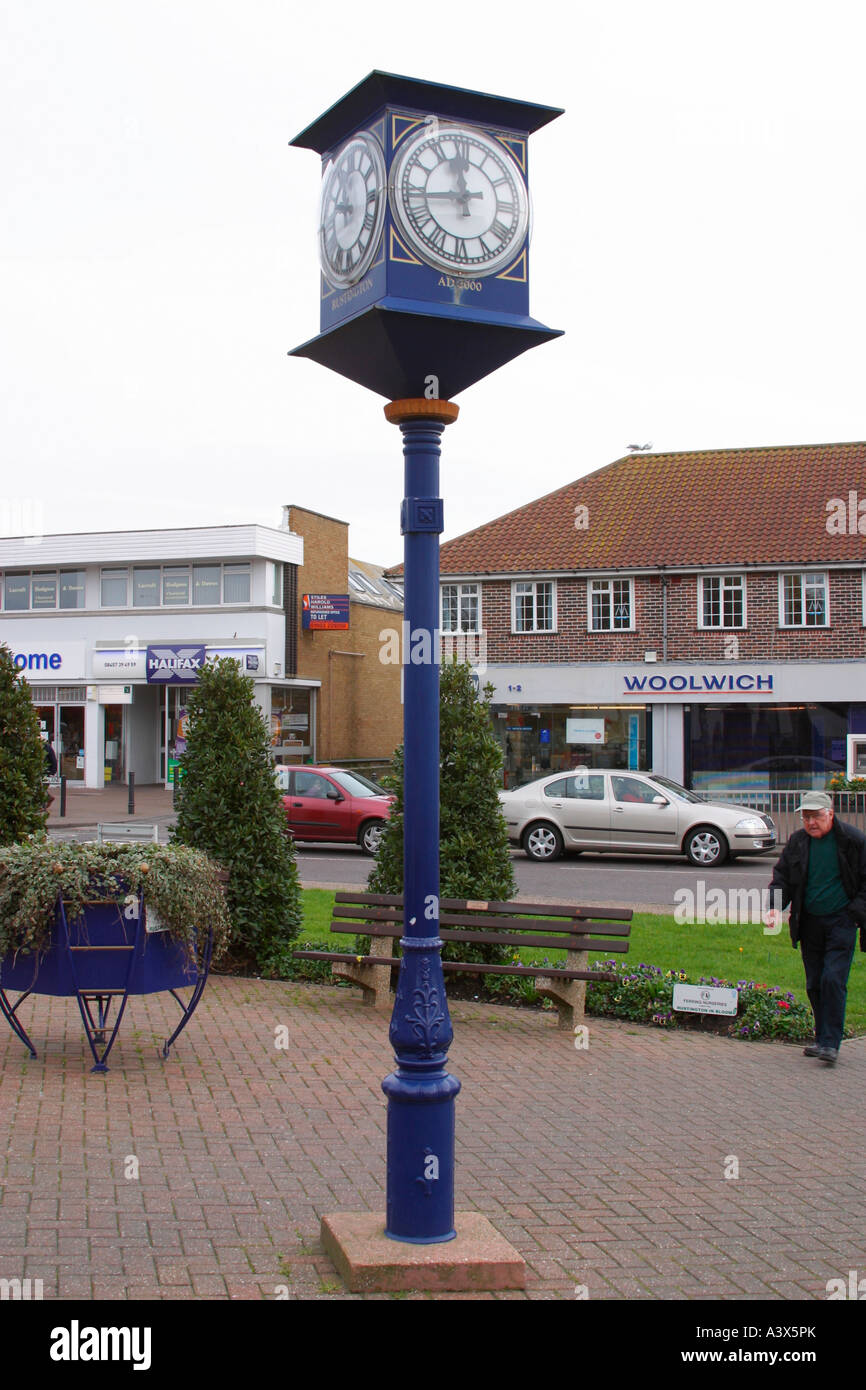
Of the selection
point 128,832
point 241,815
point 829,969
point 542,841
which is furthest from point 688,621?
point 829,969

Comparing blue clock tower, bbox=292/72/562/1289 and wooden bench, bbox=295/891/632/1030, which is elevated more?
blue clock tower, bbox=292/72/562/1289

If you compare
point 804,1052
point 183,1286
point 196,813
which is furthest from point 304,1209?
point 196,813

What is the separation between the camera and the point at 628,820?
1981cm

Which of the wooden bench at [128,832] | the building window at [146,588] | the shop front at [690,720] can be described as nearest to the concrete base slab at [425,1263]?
the wooden bench at [128,832]

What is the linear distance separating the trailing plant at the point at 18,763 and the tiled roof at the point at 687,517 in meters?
21.3

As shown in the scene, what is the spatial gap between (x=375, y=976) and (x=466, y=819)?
1.34 meters

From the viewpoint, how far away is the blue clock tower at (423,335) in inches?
177

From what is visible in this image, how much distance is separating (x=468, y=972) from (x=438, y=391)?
543 centimetres

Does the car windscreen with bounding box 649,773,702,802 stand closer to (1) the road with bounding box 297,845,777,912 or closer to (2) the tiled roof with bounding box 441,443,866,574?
(1) the road with bounding box 297,845,777,912

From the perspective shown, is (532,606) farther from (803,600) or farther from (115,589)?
(115,589)

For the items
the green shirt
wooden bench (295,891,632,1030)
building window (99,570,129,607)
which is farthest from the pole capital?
building window (99,570,129,607)

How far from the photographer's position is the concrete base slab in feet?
14.1

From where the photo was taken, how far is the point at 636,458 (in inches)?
1357

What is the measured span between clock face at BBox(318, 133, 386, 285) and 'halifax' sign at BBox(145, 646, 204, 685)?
33.0 meters
